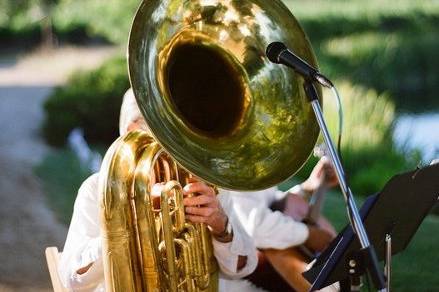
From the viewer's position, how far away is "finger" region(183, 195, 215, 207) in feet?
7.70

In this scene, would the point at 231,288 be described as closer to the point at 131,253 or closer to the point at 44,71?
the point at 131,253

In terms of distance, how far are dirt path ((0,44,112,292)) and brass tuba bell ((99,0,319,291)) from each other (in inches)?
84.5

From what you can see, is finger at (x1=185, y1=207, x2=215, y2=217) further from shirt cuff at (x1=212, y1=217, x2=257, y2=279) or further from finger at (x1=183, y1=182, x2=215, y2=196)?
shirt cuff at (x1=212, y1=217, x2=257, y2=279)

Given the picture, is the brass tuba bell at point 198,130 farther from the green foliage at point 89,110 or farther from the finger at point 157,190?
the green foliage at point 89,110

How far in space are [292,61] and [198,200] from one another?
0.49m

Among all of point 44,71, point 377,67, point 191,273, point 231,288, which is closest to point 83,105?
point 44,71

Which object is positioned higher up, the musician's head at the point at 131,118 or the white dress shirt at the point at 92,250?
the musician's head at the point at 131,118

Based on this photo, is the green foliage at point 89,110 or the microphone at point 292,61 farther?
the green foliage at point 89,110

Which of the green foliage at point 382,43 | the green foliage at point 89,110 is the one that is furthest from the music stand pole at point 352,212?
the green foliage at point 382,43

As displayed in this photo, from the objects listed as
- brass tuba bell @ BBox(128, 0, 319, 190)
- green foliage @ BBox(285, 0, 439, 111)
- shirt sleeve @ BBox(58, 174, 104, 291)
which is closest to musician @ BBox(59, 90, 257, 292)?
shirt sleeve @ BBox(58, 174, 104, 291)

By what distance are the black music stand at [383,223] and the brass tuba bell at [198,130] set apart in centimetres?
25

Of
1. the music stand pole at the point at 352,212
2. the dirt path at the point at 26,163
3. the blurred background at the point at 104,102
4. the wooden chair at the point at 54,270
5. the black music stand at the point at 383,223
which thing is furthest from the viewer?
the blurred background at the point at 104,102

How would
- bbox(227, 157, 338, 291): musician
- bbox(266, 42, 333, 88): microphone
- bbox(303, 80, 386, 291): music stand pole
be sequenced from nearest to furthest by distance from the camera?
bbox(303, 80, 386, 291): music stand pole
bbox(266, 42, 333, 88): microphone
bbox(227, 157, 338, 291): musician

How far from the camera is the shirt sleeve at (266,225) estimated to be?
328cm
